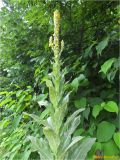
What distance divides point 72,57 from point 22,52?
56 cm

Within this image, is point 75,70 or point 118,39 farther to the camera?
point 75,70

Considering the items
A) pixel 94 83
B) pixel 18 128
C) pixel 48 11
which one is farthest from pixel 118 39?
pixel 18 128

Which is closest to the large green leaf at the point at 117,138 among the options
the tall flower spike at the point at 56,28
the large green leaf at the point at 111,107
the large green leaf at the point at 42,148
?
the large green leaf at the point at 111,107

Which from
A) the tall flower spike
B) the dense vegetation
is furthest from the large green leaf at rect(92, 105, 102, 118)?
the tall flower spike

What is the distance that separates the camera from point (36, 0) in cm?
184

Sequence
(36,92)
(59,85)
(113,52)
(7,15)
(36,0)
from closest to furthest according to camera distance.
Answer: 1. (59,85)
2. (113,52)
3. (36,0)
4. (36,92)
5. (7,15)

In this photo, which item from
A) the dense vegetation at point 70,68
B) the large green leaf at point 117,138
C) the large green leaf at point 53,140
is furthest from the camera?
the dense vegetation at point 70,68

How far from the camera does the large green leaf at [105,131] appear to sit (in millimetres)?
1437

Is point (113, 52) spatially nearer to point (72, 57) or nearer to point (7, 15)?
point (72, 57)

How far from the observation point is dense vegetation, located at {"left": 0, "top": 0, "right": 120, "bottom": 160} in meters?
1.50

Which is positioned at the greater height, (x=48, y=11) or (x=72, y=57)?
(x=48, y=11)

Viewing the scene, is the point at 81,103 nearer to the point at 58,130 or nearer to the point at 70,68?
the point at 70,68

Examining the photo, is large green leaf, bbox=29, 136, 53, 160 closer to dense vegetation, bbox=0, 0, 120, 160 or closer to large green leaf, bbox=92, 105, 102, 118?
dense vegetation, bbox=0, 0, 120, 160

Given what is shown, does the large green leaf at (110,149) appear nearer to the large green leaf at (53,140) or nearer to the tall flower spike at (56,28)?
the large green leaf at (53,140)
